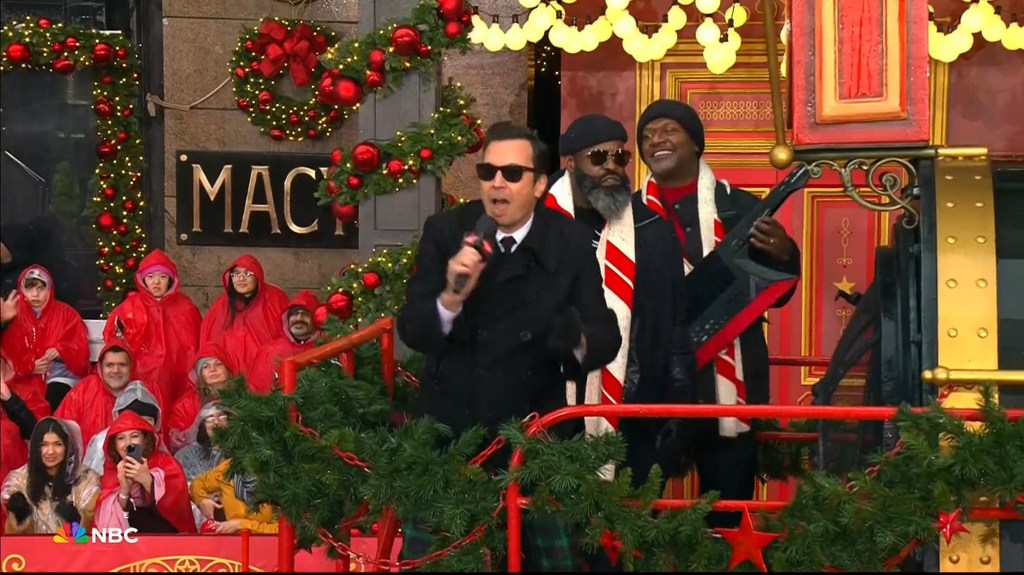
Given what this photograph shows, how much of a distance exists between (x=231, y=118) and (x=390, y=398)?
4.47 meters

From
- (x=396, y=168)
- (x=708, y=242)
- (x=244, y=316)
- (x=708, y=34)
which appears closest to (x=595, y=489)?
(x=708, y=242)

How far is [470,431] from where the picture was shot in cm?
447

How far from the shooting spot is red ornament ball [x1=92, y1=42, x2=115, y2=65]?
9.36m

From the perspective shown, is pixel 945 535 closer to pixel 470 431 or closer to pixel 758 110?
pixel 470 431

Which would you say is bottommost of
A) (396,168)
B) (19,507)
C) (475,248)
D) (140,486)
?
(19,507)

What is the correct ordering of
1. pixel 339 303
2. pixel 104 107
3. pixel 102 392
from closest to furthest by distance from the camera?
pixel 102 392 → pixel 339 303 → pixel 104 107

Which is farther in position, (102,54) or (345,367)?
(102,54)

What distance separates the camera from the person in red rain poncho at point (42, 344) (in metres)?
7.64

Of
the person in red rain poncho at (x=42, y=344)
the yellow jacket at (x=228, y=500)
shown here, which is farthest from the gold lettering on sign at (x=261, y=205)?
the yellow jacket at (x=228, y=500)

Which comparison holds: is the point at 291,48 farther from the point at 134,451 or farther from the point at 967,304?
the point at 967,304

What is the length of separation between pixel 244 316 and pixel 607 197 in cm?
325

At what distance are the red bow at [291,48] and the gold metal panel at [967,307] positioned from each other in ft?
17.6

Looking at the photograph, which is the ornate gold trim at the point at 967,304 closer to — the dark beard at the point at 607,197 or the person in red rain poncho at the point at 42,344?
the dark beard at the point at 607,197

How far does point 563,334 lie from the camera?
15.2ft
